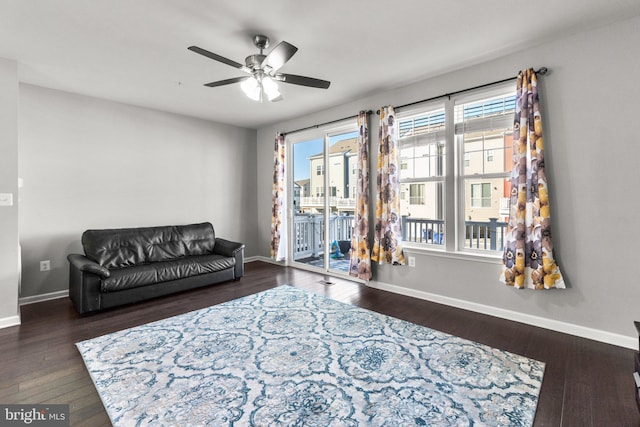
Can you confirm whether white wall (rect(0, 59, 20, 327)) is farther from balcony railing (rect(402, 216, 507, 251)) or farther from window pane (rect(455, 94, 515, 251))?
window pane (rect(455, 94, 515, 251))

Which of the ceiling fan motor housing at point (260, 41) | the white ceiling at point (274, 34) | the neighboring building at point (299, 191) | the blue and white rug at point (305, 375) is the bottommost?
the blue and white rug at point (305, 375)

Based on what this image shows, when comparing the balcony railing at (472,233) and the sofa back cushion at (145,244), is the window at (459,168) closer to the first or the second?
the balcony railing at (472,233)

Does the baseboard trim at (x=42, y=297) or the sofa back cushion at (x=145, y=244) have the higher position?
the sofa back cushion at (x=145, y=244)

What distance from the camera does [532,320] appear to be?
2984 millimetres

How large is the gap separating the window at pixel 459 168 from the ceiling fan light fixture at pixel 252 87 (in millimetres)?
2129

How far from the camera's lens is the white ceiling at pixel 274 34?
2314 millimetres

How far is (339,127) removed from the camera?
4.82 metres

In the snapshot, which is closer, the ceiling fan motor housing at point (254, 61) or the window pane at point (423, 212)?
the ceiling fan motor housing at point (254, 61)

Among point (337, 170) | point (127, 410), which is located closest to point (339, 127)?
point (337, 170)

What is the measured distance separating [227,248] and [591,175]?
4614 mm

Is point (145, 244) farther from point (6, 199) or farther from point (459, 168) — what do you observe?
point (459, 168)

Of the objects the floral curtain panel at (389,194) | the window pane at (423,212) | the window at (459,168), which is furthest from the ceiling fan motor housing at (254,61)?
the window pane at (423,212)

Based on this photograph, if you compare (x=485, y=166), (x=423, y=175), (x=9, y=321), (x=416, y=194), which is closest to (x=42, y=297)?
(x=9, y=321)

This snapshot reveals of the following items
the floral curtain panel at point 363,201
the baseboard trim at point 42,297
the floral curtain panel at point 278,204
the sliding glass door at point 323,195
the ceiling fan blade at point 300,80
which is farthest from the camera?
the floral curtain panel at point 278,204
